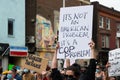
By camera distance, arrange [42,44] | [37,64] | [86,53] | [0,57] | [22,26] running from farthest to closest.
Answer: [42,44] < [22,26] < [0,57] < [37,64] < [86,53]

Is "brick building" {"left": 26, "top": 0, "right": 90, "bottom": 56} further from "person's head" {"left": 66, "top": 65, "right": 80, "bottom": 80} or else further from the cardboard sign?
"person's head" {"left": 66, "top": 65, "right": 80, "bottom": 80}

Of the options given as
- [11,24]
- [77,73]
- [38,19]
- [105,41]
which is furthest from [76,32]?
[105,41]

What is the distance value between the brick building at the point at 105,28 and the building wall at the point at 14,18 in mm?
15474

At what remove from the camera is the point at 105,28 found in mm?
48656

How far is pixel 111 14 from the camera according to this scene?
50.9m

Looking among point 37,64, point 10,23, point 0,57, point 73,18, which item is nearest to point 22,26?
point 10,23

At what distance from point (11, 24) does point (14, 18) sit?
1.61 feet

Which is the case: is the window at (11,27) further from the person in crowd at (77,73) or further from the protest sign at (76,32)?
the person in crowd at (77,73)

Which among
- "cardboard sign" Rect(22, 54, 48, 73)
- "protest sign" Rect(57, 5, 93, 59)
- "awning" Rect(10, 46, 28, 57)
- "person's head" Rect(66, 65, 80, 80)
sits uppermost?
"protest sign" Rect(57, 5, 93, 59)

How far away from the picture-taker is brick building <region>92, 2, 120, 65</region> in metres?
46.6

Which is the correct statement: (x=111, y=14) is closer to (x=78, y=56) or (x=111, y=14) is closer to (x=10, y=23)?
(x=10, y=23)

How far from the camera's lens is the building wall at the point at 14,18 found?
29266 millimetres

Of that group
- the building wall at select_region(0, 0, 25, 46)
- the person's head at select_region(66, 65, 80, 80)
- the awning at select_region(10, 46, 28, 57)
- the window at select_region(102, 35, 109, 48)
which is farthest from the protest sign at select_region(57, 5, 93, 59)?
the window at select_region(102, 35, 109, 48)

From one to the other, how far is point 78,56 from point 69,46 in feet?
1.16
